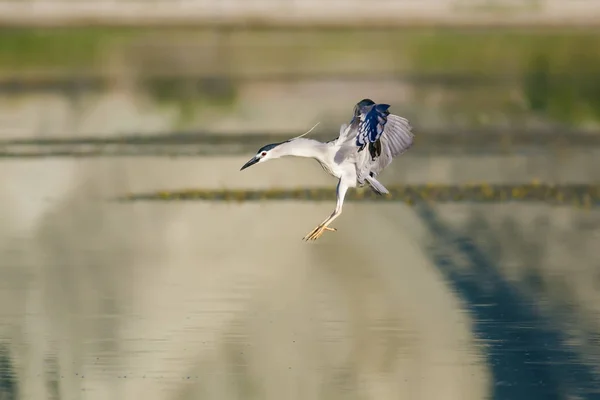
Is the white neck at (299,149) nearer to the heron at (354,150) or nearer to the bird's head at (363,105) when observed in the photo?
the heron at (354,150)

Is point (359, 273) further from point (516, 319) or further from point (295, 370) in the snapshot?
point (295, 370)

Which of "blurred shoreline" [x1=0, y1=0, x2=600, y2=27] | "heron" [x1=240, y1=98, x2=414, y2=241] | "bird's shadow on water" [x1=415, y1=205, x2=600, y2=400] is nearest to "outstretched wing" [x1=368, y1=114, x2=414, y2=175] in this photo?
"heron" [x1=240, y1=98, x2=414, y2=241]

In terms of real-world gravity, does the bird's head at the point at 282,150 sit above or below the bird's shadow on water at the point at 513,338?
above

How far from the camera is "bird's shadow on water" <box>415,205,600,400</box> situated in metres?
8.80

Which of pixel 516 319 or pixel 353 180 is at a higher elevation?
pixel 353 180

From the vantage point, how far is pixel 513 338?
32.1ft

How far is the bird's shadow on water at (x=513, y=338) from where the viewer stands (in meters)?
8.80

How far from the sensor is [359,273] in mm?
11883

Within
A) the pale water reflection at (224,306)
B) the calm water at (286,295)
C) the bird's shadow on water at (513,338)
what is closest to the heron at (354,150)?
the pale water reflection at (224,306)

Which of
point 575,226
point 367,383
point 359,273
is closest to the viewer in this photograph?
point 367,383

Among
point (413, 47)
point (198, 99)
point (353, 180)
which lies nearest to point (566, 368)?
point (353, 180)

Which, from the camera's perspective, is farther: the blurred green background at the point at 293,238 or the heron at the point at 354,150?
the blurred green background at the point at 293,238

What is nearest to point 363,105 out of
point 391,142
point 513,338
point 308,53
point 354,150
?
point 354,150

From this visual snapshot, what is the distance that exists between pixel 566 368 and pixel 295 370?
1.77 metres
